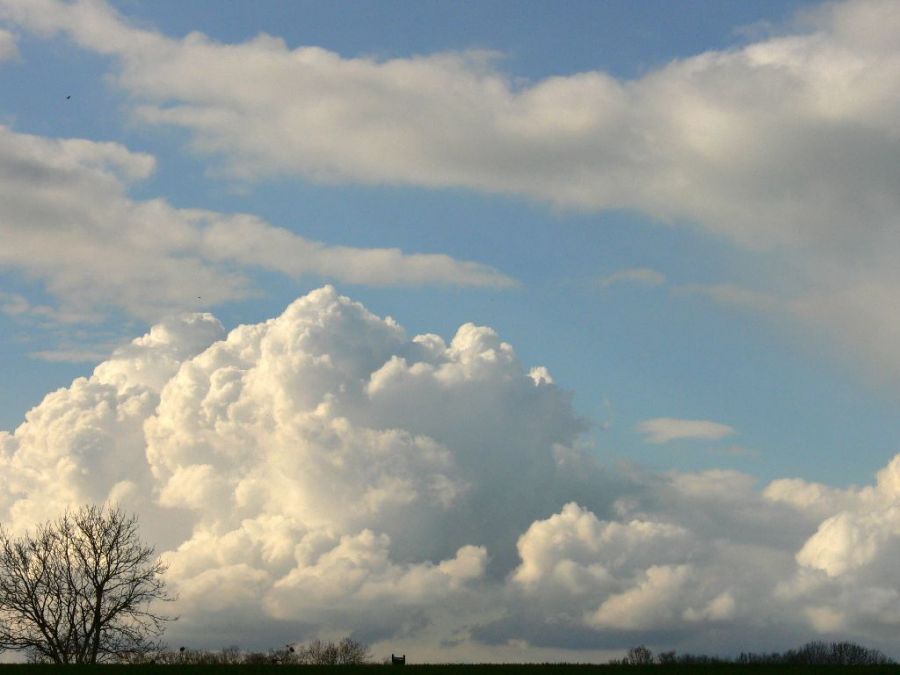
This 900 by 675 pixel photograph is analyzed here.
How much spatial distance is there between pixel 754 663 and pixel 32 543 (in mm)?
55232

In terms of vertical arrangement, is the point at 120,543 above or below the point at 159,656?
above

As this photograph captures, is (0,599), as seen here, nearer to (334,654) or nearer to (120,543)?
(120,543)

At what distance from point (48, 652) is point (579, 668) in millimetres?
45107

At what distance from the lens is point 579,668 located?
5228 cm

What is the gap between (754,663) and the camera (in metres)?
52.2

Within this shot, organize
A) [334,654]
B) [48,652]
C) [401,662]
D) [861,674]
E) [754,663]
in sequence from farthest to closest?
[334,654]
[48,652]
[401,662]
[754,663]
[861,674]

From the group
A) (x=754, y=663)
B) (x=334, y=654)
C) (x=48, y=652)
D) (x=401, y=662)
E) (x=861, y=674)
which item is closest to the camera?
(x=861, y=674)

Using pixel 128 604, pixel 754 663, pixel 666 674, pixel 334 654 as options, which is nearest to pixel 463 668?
pixel 666 674

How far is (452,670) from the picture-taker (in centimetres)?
5178

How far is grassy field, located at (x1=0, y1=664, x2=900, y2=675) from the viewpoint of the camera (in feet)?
160

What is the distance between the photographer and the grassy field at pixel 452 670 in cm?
4888

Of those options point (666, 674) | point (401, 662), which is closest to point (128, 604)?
point (401, 662)

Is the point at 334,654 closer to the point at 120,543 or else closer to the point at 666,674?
the point at 120,543

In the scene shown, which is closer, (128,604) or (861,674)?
(861,674)
